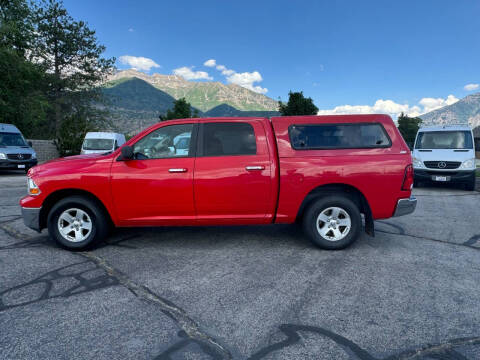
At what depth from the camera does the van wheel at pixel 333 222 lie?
14.2 ft

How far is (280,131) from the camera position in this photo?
4.44 meters

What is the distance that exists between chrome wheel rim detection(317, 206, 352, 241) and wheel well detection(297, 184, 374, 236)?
0.79 ft

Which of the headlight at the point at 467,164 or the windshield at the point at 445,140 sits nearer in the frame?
the headlight at the point at 467,164

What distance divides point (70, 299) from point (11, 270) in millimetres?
1279

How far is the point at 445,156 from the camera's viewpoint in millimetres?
10352

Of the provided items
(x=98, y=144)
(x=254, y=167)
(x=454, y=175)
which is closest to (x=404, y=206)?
(x=254, y=167)

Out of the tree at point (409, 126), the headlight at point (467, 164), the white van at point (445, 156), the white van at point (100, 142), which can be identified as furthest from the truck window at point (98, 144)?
the tree at point (409, 126)

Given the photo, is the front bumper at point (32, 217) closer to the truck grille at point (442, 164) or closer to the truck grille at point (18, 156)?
the truck grille at point (442, 164)

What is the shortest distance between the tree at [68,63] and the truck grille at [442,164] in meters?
30.3

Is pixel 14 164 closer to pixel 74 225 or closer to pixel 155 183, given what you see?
pixel 74 225

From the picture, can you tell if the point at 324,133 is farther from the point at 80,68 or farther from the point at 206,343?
the point at 80,68

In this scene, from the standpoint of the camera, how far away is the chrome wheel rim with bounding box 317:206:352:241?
4.38 meters

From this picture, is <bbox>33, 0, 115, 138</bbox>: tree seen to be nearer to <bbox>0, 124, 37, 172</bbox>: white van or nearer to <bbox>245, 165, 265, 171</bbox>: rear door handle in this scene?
<bbox>0, 124, 37, 172</bbox>: white van

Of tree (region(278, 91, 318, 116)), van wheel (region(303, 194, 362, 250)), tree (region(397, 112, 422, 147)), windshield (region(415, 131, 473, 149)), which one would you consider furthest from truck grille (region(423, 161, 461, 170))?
tree (region(397, 112, 422, 147))
